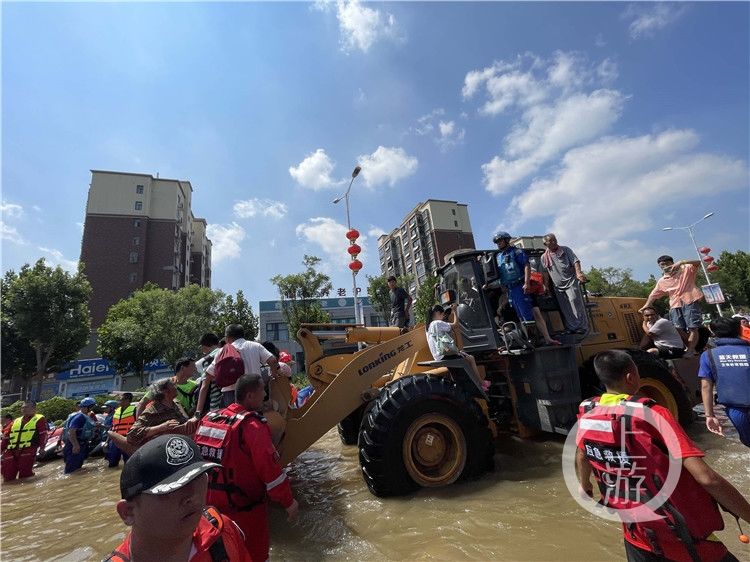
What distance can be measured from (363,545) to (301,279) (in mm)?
25396

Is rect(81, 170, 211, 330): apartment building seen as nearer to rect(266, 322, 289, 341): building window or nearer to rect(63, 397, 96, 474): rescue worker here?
rect(266, 322, 289, 341): building window

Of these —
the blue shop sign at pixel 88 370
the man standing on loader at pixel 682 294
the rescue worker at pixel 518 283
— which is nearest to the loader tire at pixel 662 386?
the man standing on loader at pixel 682 294

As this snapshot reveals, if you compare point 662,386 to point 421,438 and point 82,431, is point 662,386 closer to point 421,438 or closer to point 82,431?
point 421,438

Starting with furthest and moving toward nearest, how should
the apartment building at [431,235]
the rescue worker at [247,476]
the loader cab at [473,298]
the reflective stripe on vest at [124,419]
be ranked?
1. the apartment building at [431,235]
2. the reflective stripe on vest at [124,419]
3. the loader cab at [473,298]
4. the rescue worker at [247,476]

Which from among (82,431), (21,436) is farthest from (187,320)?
(21,436)

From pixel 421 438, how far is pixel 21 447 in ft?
29.5

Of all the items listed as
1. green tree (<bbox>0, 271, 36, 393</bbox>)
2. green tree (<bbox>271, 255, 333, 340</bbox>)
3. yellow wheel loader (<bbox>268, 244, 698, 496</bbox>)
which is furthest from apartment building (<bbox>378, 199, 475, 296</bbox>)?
yellow wheel loader (<bbox>268, 244, 698, 496</bbox>)

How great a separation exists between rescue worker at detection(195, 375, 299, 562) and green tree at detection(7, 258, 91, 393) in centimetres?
2536

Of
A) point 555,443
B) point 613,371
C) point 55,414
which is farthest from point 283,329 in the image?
point 613,371

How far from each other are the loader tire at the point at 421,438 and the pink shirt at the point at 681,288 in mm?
4217

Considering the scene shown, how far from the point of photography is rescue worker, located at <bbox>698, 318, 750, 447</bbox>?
3.37 m

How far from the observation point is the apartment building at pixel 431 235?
2249 inches

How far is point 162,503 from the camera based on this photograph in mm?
1190

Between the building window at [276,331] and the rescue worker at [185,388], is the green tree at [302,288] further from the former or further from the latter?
the rescue worker at [185,388]
